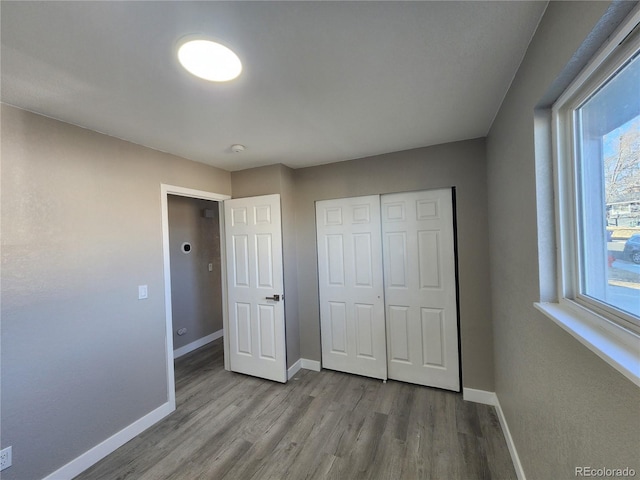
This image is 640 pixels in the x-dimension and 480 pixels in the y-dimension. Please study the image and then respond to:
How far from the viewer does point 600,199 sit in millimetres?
901

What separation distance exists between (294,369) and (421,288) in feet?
5.52

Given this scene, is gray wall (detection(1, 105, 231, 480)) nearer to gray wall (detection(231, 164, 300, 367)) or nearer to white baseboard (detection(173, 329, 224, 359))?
gray wall (detection(231, 164, 300, 367))

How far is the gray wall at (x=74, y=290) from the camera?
4.99 ft

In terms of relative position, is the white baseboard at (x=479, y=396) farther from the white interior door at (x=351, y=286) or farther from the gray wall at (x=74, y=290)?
the gray wall at (x=74, y=290)

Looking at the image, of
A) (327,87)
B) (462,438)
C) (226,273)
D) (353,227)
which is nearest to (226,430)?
(226,273)

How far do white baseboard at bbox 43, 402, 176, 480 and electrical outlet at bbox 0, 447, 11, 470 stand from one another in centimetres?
25

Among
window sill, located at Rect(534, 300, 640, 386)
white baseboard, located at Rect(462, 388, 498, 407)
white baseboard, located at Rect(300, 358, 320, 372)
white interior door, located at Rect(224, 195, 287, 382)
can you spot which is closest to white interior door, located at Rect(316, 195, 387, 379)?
white baseboard, located at Rect(300, 358, 320, 372)

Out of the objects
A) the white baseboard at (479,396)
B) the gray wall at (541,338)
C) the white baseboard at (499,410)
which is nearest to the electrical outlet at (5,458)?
the gray wall at (541,338)

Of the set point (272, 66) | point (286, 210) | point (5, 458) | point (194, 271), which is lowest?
point (5, 458)

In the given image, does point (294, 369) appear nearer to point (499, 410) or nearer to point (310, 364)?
point (310, 364)

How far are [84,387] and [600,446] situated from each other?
2699 mm

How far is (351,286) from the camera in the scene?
2848mm

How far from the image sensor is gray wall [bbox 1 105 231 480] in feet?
4.99

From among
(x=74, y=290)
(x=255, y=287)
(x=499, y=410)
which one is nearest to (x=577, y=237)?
(x=499, y=410)
